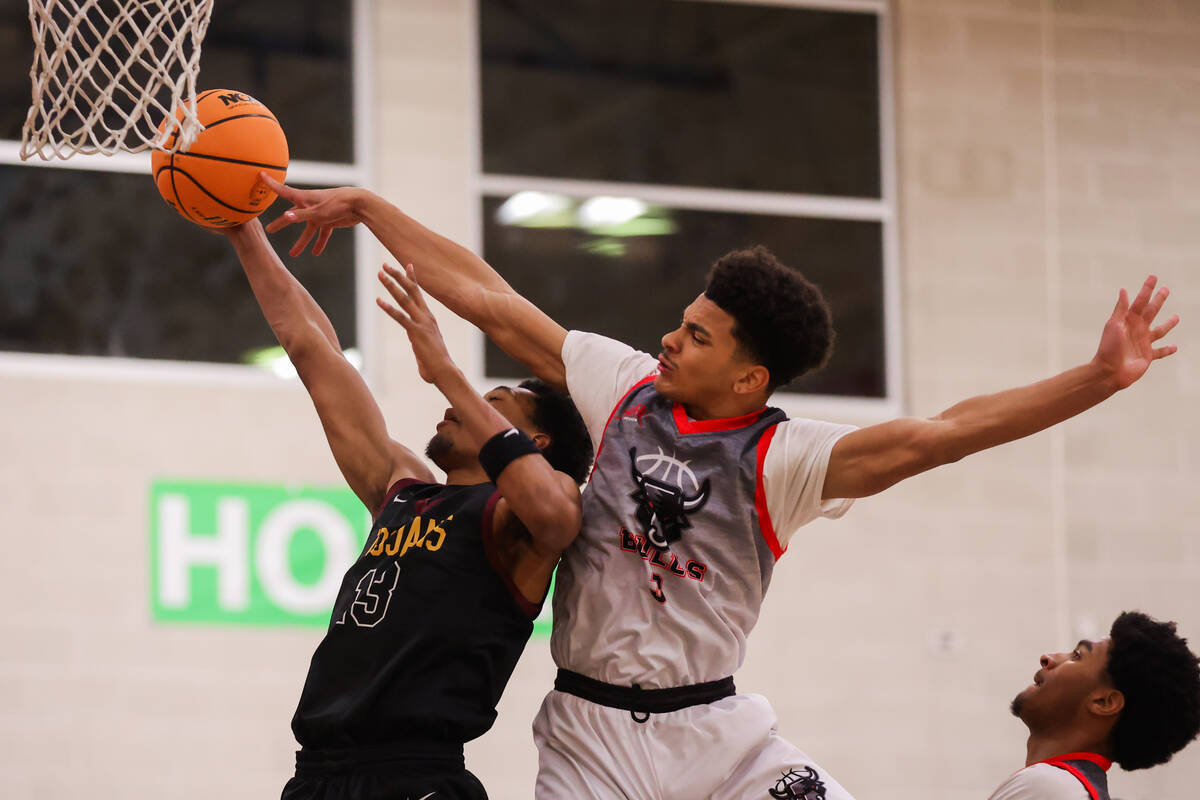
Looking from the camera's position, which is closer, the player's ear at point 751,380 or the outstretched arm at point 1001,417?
the outstretched arm at point 1001,417

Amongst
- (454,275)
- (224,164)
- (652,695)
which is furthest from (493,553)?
(224,164)

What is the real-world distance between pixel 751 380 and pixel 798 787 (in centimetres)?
98

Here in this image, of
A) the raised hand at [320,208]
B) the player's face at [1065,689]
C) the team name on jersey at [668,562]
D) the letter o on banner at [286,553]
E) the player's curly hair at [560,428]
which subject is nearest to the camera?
the team name on jersey at [668,562]

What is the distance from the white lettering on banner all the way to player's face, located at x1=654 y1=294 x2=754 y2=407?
173 inches

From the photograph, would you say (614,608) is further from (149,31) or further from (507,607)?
(149,31)

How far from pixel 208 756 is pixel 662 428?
14.9ft

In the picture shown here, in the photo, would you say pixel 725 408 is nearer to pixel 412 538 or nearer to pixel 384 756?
pixel 412 538

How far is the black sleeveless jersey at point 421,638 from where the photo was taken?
3.91m

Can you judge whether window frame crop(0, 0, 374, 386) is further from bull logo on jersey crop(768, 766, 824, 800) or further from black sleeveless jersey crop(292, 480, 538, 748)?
bull logo on jersey crop(768, 766, 824, 800)

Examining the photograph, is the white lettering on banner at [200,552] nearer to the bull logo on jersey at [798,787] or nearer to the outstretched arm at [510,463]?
the outstretched arm at [510,463]

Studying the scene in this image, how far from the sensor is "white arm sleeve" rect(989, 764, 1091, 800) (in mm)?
4355

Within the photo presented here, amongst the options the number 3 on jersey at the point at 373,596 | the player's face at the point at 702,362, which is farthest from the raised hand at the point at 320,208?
the player's face at the point at 702,362

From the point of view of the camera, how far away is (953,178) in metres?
9.19

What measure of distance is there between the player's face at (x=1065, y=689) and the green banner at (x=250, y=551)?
11.7 ft
